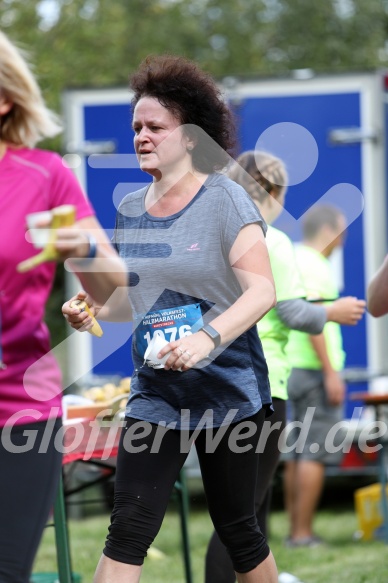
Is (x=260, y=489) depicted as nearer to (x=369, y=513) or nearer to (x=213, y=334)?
(x=213, y=334)

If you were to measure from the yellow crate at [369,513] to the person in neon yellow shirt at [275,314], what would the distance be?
8.28 feet

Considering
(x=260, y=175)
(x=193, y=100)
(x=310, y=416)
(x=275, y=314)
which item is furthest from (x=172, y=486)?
(x=310, y=416)

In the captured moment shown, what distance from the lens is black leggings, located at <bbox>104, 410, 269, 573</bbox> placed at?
10.9 feet

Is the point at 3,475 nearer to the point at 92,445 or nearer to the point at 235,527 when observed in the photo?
the point at 235,527

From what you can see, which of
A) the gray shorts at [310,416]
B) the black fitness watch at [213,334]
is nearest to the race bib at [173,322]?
the black fitness watch at [213,334]

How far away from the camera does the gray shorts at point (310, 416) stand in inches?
268

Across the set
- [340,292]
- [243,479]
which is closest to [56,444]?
[243,479]

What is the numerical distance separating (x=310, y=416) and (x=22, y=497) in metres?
4.22

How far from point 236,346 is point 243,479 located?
42 centimetres

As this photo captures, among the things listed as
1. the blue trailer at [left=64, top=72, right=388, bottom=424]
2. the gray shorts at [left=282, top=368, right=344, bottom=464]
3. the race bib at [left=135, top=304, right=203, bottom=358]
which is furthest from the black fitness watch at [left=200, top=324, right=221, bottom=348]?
the blue trailer at [left=64, top=72, right=388, bottom=424]

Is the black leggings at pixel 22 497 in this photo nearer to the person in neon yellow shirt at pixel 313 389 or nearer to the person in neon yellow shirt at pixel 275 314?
the person in neon yellow shirt at pixel 275 314

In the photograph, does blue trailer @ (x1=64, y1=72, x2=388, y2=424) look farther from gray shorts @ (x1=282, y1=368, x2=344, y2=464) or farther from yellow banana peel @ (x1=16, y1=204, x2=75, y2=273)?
yellow banana peel @ (x1=16, y1=204, x2=75, y2=273)

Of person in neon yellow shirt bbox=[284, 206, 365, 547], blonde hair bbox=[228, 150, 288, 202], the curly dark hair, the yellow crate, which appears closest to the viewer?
the curly dark hair

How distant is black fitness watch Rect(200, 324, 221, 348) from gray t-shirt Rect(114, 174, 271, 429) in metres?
0.18
